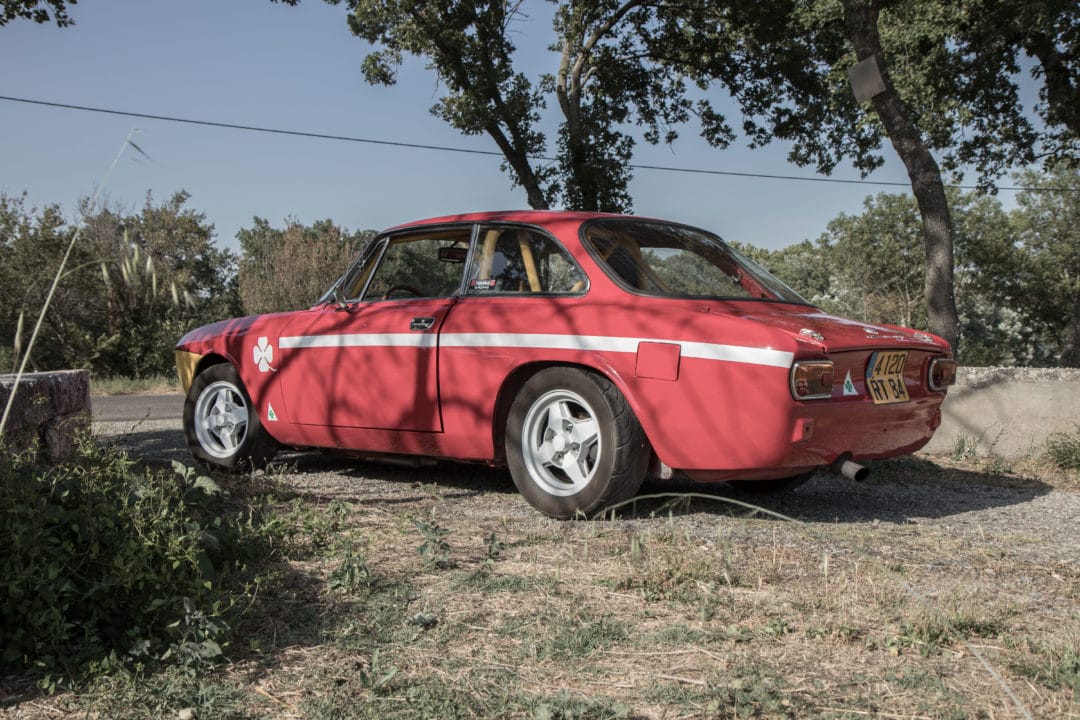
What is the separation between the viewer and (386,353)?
17.8 ft

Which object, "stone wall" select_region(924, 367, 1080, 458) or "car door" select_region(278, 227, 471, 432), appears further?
"stone wall" select_region(924, 367, 1080, 458)

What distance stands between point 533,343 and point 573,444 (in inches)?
21.6

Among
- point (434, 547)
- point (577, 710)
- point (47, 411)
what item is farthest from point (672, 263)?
point (47, 411)

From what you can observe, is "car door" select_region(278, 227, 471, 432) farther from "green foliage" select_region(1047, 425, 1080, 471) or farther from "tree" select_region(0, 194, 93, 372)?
"tree" select_region(0, 194, 93, 372)

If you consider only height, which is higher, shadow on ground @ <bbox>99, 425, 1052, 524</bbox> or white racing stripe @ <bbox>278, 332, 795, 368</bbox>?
white racing stripe @ <bbox>278, 332, 795, 368</bbox>

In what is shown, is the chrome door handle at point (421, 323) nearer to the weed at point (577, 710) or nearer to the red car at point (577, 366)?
the red car at point (577, 366)

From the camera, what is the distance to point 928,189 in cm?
1060

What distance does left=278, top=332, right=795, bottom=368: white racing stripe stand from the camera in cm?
419

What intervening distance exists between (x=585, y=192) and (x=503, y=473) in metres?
14.8

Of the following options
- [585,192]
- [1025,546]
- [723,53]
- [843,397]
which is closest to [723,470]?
[843,397]

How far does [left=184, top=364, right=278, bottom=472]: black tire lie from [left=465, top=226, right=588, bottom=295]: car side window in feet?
6.26

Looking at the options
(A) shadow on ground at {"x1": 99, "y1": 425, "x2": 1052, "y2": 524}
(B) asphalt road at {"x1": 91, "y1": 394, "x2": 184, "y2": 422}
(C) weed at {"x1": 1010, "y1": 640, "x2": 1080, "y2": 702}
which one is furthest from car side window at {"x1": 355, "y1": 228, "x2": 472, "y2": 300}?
(B) asphalt road at {"x1": 91, "y1": 394, "x2": 184, "y2": 422}

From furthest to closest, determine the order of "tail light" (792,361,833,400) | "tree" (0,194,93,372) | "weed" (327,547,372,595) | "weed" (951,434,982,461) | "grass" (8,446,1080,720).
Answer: "tree" (0,194,93,372) → "weed" (951,434,982,461) → "tail light" (792,361,833,400) → "weed" (327,547,372,595) → "grass" (8,446,1080,720)

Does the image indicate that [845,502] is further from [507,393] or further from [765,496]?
[507,393]
